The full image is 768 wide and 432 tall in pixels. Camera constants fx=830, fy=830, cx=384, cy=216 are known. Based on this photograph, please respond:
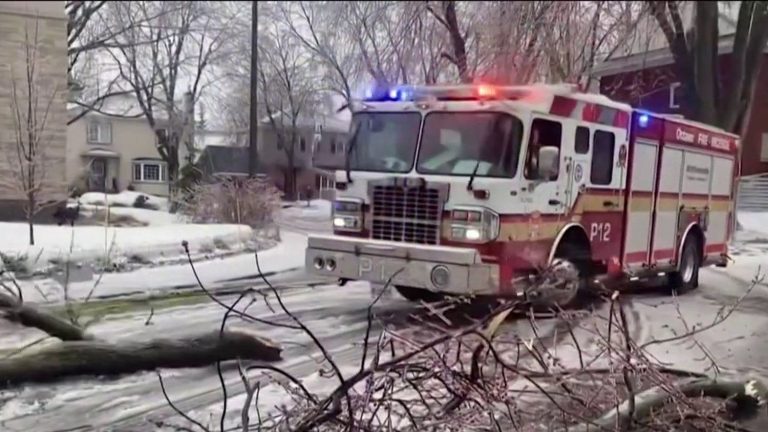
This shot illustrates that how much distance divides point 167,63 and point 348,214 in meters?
2.29

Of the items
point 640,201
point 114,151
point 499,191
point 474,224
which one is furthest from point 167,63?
point 640,201

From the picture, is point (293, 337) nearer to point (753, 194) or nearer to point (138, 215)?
point (138, 215)

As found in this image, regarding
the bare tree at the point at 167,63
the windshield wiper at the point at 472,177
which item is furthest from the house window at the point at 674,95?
the bare tree at the point at 167,63

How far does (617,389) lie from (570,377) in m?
0.21

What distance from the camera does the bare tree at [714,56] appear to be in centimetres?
501

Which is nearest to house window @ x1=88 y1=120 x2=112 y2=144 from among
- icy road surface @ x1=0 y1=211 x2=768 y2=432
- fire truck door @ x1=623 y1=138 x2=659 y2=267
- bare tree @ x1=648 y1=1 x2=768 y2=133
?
icy road surface @ x1=0 y1=211 x2=768 y2=432

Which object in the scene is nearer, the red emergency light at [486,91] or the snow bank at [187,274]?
the snow bank at [187,274]

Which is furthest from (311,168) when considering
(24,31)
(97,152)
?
(24,31)

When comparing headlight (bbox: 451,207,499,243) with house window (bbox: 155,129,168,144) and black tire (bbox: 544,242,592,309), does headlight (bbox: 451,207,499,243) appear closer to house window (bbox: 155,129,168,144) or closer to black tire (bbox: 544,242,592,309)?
black tire (bbox: 544,242,592,309)

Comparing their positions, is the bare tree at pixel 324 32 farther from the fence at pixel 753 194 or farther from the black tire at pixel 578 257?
the fence at pixel 753 194

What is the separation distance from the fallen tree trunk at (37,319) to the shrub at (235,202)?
128cm

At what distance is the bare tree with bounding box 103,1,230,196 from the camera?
5.02 m

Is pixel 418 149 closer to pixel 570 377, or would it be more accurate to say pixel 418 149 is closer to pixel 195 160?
pixel 195 160

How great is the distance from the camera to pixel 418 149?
22.8 ft
